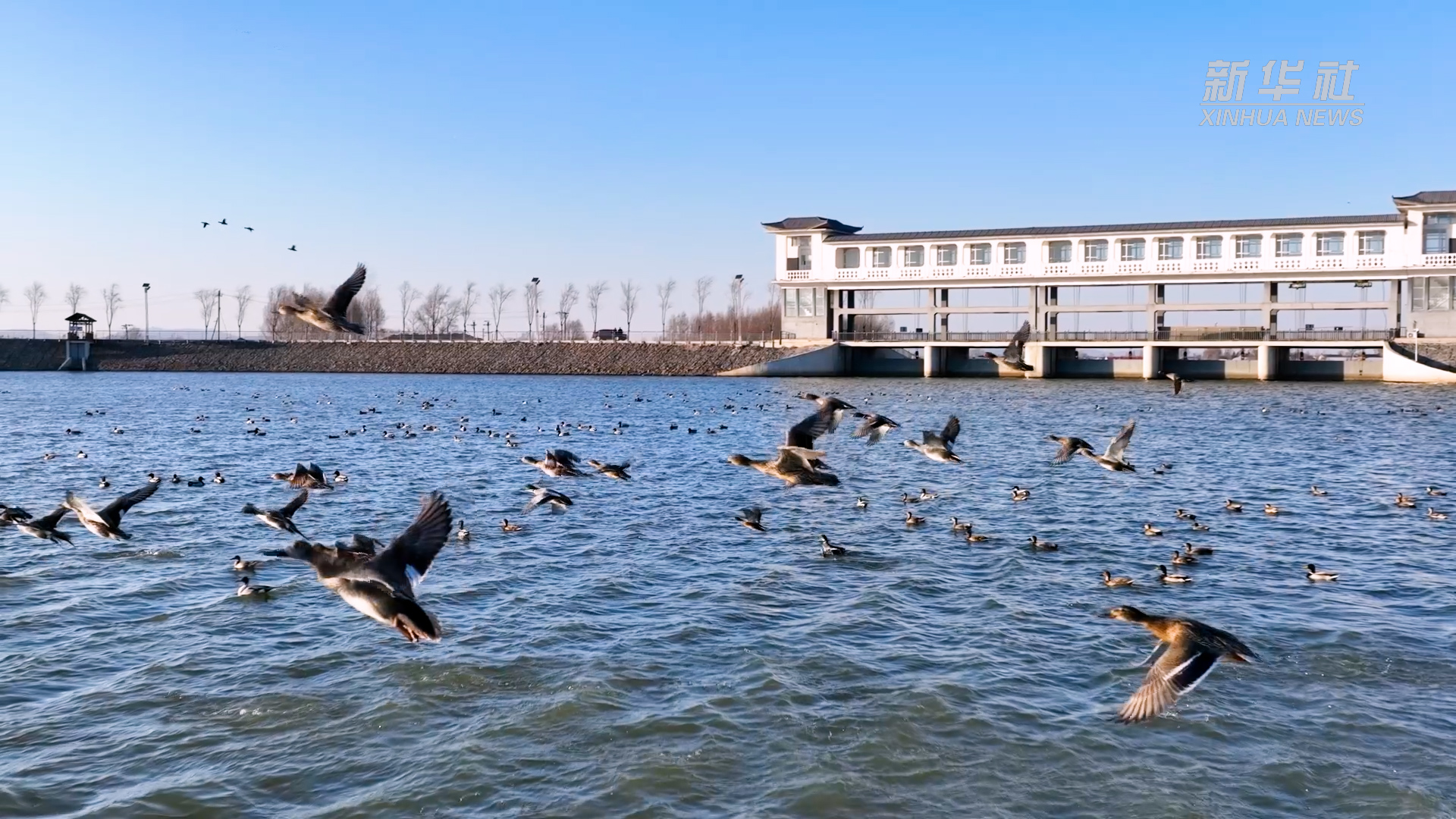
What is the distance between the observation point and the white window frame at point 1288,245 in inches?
3834

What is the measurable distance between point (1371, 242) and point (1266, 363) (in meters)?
12.9

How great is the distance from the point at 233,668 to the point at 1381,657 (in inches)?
615

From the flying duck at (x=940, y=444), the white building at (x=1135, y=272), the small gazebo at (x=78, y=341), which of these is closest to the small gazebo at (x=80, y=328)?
the small gazebo at (x=78, y=341)

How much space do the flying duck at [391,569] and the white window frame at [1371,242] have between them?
336 ft

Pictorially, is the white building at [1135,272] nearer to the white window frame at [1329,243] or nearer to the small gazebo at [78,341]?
the white window frame at [1329,243]

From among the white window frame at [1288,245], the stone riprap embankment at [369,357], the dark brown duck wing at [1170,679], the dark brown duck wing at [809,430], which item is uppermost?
the white window frame at [1288,245]

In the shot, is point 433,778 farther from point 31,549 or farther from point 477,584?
point 31,549

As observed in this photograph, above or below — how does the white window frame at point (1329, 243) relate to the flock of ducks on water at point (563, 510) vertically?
above

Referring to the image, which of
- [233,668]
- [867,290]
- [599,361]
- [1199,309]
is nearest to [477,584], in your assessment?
[233,668]

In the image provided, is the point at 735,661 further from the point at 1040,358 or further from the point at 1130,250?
the point at 1130,250

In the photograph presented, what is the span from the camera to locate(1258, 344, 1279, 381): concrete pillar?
96.9m

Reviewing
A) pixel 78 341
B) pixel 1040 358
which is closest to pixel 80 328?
pixel 78 341

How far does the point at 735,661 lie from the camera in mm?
15727

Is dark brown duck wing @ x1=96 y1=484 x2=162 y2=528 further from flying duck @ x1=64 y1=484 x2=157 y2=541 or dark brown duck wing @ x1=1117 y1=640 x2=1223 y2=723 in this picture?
dark brown duck wing @ x1=1117 y1=640 x2=1223 y2=723
